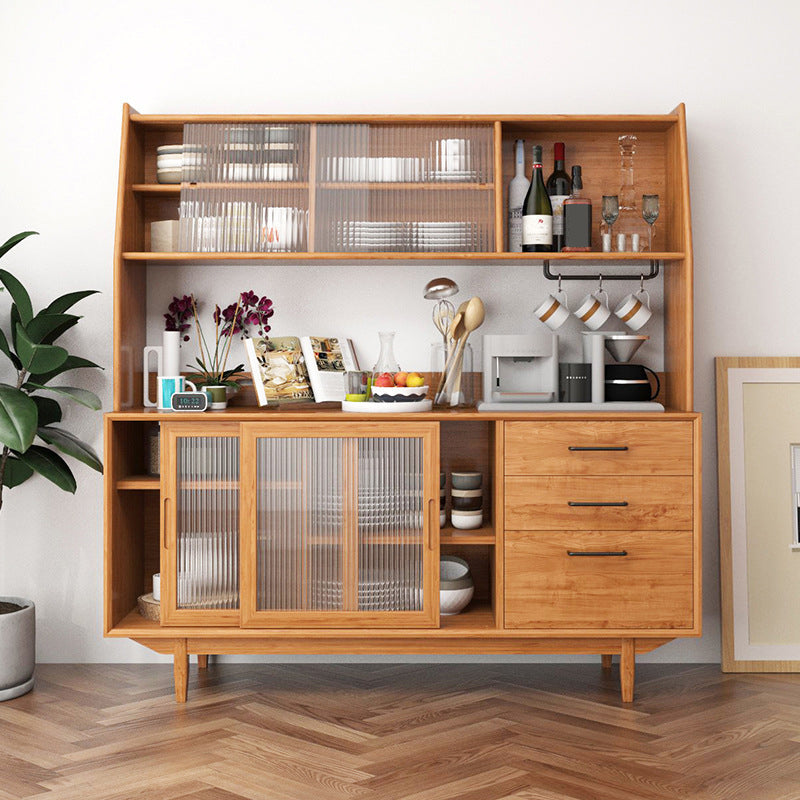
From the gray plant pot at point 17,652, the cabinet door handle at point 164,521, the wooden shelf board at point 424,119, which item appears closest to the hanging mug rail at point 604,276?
the wooden shelf board at point 424,119

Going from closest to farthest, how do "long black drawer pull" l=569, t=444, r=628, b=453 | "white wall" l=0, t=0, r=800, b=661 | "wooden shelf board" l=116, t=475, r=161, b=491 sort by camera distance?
1. "long black drawer pull" l=569, t=444, r=628, b=453
2. "wooden shelf board" l=116, t=475, r=161, b=491
3. "white wall" l=0, t=0, r=800, b=661

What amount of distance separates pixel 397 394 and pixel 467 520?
1.63 ft

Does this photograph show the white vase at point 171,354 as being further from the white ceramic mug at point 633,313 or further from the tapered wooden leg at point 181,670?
the white ceramic mug at point 633,313

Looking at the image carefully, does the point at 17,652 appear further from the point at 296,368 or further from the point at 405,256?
the point at 405,256

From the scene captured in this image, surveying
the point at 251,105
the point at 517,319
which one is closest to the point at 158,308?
the point at 251,105

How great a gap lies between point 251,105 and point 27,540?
1.82m

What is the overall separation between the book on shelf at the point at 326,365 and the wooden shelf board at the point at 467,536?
61 centimetres

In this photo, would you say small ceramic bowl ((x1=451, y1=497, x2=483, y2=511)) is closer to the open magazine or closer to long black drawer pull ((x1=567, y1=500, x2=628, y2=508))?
long black drawer pull ((x1=567, y1=500, x2=628, y2=508))

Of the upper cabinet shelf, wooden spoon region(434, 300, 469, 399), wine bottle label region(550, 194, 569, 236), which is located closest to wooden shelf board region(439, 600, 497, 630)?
wooden spoon region(434, 300, 469, 399)

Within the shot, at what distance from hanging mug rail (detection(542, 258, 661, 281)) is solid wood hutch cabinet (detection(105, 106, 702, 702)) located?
0.25m

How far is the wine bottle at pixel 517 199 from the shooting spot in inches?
126

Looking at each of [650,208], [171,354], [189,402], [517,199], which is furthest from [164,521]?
[650,208]

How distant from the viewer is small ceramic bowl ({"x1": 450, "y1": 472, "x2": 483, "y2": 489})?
123 inches

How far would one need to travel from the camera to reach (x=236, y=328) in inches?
134
